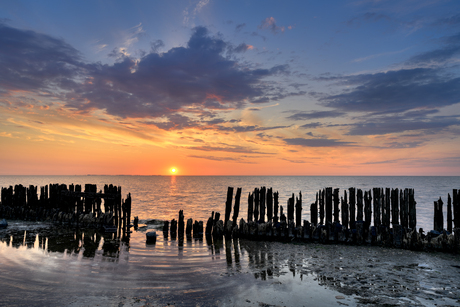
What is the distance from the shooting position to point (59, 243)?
12094mm

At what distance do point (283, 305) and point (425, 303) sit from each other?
11.4 feet

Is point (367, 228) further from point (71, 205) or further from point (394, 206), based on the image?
point (71, 205)

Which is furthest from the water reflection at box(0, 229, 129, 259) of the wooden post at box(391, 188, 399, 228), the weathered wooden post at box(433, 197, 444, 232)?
the weathered wooden post at box(433, 197, 444, 232)

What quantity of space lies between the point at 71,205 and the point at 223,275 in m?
14.4

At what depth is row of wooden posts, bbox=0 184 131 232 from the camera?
55.0 ft

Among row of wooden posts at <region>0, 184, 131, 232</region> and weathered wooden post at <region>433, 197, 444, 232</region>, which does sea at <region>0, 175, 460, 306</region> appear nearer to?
weathered wooden post at <region>433, 197, 444, 232</region>

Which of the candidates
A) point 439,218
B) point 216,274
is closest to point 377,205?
point 439,218

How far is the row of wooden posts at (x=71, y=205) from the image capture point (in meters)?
16.8

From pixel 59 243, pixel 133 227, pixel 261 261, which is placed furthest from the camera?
pixel 133 227

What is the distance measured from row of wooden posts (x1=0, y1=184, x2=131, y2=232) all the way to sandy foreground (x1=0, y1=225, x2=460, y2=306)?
447cm

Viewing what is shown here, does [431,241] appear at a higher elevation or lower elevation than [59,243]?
higher

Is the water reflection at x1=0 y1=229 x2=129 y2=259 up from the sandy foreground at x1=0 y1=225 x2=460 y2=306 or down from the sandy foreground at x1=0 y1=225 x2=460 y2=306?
down

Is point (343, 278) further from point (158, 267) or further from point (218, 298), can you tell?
point (158, 267)

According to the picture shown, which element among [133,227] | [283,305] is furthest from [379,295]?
[133,227]
